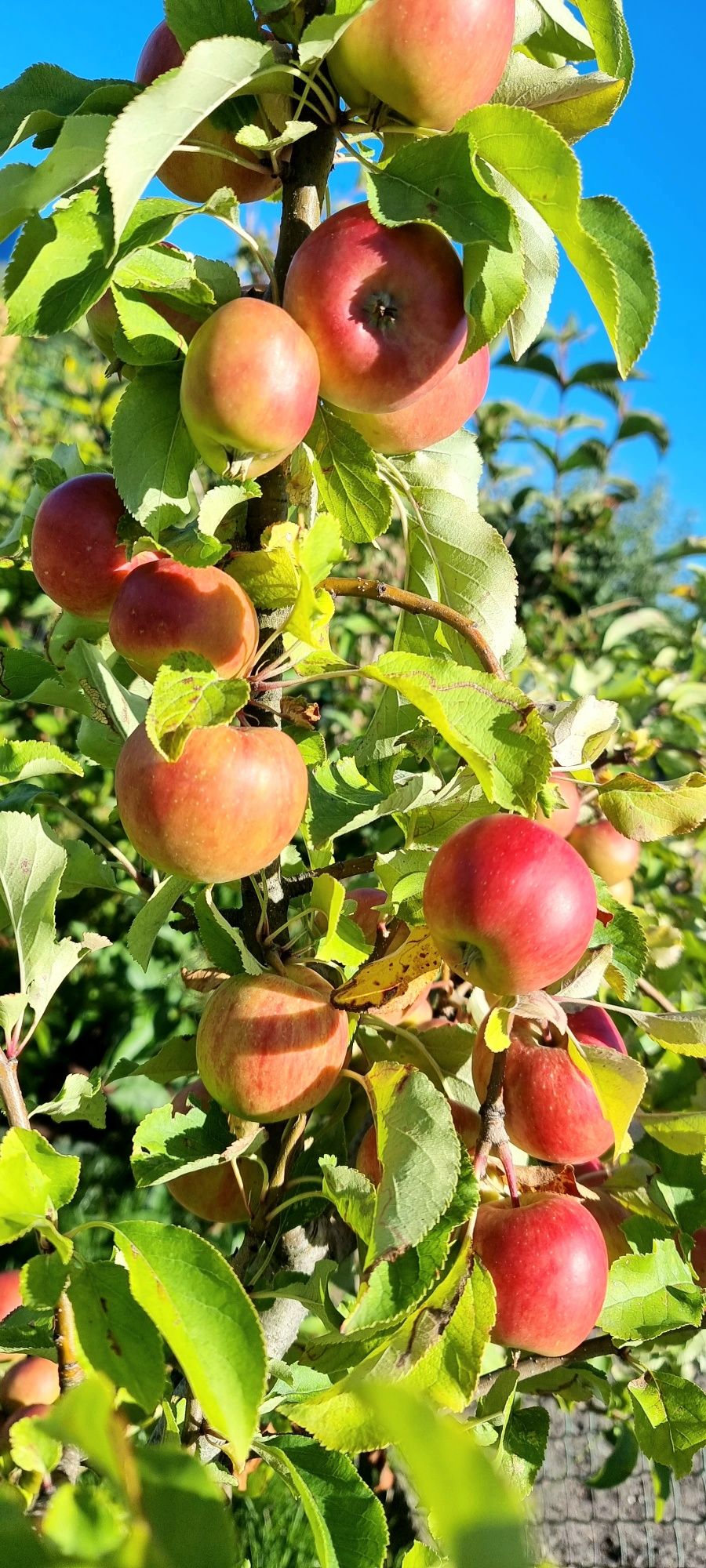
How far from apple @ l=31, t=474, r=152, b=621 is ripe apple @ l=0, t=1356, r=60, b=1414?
725mm

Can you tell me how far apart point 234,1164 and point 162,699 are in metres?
0.42

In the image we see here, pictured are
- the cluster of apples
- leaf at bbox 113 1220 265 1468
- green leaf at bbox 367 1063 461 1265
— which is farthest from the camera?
the cluster of apples

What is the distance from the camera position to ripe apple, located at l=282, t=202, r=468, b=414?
622 millimetres

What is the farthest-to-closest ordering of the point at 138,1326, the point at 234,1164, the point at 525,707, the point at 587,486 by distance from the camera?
the point at 587,486 < the point at 234,1164 < the point at 525,707 < the point at 138,1326

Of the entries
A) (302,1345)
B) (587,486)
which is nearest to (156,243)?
(302,1345)

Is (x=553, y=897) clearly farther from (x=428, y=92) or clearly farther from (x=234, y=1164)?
(x=428, y=92)

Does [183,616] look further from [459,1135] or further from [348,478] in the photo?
[459,1135]

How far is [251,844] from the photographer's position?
25.5 inches

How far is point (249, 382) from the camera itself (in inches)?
22.9

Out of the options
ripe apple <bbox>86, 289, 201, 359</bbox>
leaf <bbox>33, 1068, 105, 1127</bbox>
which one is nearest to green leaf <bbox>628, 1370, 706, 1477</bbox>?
leaf <bbox>33, 1068, 105, 1127</bbox>

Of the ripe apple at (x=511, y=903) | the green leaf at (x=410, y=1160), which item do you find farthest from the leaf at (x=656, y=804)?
the green leaf at (x=410, y=1160)

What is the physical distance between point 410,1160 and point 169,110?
59cm

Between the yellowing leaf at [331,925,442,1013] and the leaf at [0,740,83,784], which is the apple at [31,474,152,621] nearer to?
the leaf at [0,740,83,784]

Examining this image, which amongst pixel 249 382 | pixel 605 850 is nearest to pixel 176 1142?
pixel 249 382
